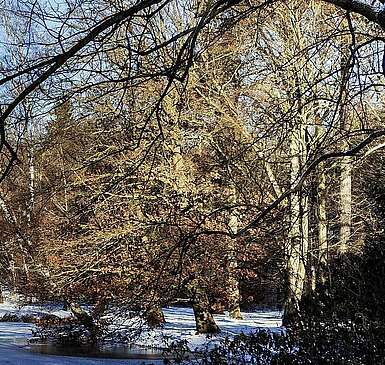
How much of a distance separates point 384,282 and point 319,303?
91 centimetres

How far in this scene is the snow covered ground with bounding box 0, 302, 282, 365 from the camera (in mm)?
11820

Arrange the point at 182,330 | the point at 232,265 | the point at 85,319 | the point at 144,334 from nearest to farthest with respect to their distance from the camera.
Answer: the point at 232,265, the point at 144,334, the point at 85,319, the point at 182,330

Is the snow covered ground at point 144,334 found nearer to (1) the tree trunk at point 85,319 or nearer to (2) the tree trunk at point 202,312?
(2) the tree trunk at point 202,312

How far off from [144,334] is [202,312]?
157 centimetres

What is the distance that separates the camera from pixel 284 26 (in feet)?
46.2

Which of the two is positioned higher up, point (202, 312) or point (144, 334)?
point (202, 312)

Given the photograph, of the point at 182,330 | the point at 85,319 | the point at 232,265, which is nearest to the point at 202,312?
the point at 182,330

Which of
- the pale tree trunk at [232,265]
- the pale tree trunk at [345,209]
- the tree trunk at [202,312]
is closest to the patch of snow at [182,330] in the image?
the tree trunk at [202,312]

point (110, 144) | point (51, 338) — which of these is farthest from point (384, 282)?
point (51, 338)

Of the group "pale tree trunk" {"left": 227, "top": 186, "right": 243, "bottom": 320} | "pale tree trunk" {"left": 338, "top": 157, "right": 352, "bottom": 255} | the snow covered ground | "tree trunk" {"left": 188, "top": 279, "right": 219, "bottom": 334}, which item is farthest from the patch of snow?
"pale tree trunk" {"left": 338, "top": 157, "right": 352, "bottom": 255}

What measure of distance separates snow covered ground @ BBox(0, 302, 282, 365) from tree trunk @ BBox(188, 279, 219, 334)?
281 millimetres

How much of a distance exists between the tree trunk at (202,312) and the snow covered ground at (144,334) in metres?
0.28

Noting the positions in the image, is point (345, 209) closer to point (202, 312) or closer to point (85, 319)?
point (202, 312)

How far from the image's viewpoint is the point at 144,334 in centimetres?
1541
